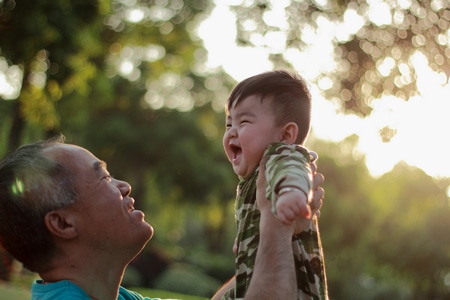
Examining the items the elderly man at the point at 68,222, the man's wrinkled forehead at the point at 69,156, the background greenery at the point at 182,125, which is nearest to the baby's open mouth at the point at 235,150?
the elderly man at the point at 68,222

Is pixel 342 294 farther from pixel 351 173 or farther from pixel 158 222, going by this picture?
pixel 158 222

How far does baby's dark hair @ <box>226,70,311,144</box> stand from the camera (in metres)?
3.43

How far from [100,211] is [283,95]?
1.12 meters

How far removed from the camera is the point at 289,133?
342 cm

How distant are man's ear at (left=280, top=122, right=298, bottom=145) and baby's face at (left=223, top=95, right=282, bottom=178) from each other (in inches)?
0.9

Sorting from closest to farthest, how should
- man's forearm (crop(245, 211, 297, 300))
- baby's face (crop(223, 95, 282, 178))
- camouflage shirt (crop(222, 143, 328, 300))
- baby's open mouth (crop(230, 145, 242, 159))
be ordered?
man's forearm (crop(245, 211, 297, 300)), camouflage shirt (crop(222, 143, 328, 300)), baby's face (crop(223, 95, 282, 178)), baby's open mouth (crop(230, 145, 242, 159))

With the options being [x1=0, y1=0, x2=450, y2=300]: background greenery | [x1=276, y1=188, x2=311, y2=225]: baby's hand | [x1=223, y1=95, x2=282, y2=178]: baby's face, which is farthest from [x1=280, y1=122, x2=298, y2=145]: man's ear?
[x1=0, y1=0, x2=450, y2=300]: background greenery

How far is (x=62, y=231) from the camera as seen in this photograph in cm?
328

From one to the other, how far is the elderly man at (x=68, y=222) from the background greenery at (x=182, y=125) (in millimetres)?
4623

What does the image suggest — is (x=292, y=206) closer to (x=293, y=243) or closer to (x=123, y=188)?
(x=293, y=243)

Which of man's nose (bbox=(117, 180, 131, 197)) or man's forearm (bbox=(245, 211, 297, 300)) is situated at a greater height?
man's nose (bbox=(117, 180, 131, 197))

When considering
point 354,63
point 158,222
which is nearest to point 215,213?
point 158,222

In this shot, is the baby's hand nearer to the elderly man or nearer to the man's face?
the elderly man

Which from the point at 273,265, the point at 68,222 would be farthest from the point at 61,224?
the point at 273,265
